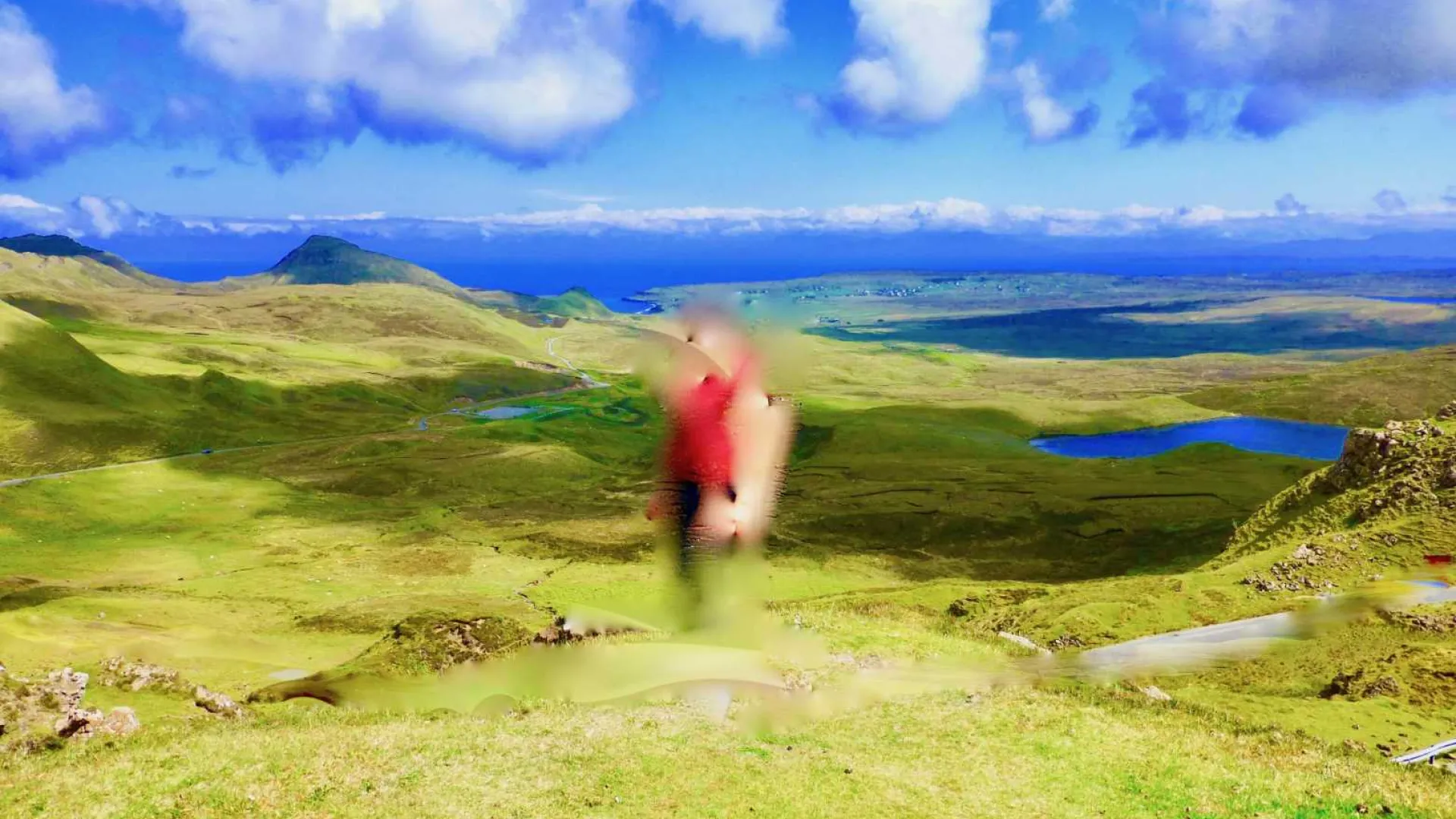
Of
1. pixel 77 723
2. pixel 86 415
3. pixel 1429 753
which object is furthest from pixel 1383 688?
pixel 86 415

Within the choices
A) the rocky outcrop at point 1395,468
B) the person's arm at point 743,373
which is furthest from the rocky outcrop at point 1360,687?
the rocky outcrop at point 1395,468

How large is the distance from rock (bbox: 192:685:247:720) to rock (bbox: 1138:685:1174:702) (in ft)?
122

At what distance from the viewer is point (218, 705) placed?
35.1m

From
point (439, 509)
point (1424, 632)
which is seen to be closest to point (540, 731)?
point (1424, 632)

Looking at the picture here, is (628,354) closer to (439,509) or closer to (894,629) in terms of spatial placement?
(894,629)

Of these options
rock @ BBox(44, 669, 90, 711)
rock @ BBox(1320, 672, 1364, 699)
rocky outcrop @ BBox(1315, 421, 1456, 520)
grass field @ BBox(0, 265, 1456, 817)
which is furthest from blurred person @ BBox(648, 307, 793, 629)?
rocky outcrop @ BBox(1315, 421, 1456, 520)

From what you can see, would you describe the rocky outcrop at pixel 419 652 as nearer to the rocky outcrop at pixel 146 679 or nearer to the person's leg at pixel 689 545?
the rocky outcrop at pixel 146 679

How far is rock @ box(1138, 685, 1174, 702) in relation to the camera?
34.2 meters

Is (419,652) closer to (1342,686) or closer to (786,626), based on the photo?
(786,626)

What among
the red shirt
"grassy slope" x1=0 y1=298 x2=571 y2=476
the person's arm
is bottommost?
"grassy slope" x1=0 y1=298 x2=571 y2=476

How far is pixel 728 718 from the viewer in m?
31.9

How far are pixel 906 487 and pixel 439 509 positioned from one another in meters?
73.2

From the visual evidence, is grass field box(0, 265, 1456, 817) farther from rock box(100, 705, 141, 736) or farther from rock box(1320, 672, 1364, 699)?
rock box(100, 705, 141, 736)

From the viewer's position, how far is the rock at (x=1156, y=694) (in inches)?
1345
